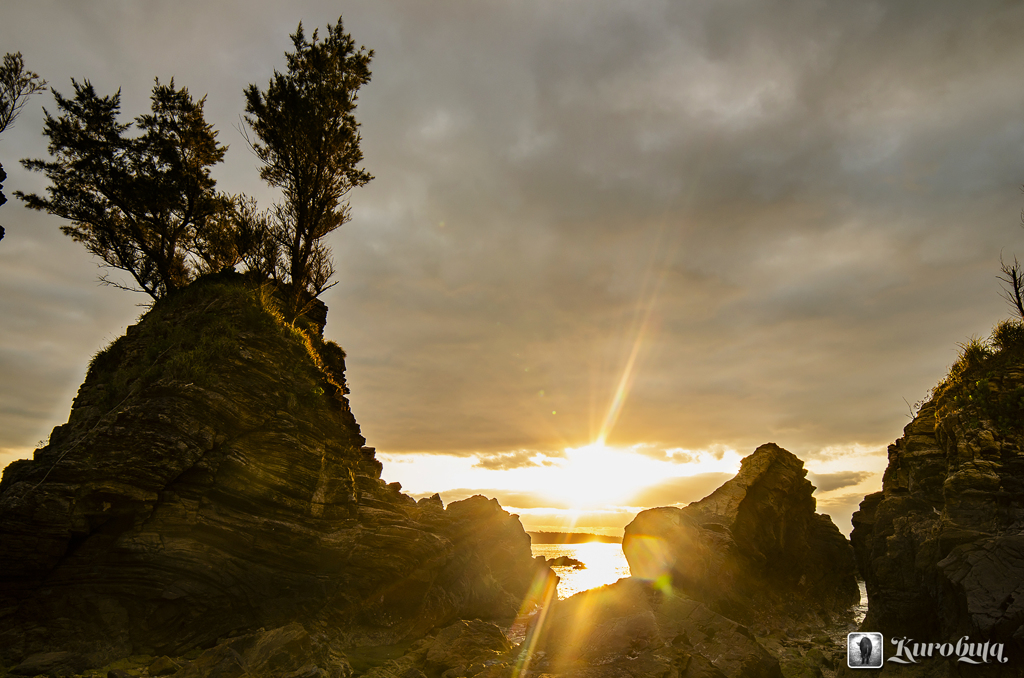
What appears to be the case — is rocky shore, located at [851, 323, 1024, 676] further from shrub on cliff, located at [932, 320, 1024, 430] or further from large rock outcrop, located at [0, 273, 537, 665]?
large rock outcrop, located at [0, 273, 537, 665]

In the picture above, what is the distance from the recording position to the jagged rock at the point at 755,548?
30.5 metres

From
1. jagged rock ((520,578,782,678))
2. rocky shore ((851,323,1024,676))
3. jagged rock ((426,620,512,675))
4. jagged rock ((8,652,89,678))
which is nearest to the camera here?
jagged rock ((8,652,89,678))

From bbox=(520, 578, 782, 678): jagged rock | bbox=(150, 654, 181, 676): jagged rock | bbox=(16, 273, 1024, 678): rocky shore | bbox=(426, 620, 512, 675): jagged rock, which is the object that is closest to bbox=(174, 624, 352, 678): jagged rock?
bbox=(16, 273, 1024, 678): rocky shore

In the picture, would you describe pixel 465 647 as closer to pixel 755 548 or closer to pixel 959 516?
pixel 959 516

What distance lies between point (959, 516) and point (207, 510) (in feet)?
90.8

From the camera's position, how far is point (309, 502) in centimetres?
2000

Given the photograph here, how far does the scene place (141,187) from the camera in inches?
1054

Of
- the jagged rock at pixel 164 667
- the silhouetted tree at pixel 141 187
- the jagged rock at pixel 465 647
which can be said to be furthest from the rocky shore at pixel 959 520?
the silhouetted tree at pixel 141 187

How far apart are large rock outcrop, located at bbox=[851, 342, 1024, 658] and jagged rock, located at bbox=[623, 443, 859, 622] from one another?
8.91 metres

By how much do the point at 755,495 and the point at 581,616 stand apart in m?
18.2

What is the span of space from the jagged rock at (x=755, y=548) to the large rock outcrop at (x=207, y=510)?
15.7 m

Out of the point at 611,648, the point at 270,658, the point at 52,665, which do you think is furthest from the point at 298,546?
the point at 611,648

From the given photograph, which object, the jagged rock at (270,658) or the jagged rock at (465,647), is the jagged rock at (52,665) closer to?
the jagged rock at (270,658)

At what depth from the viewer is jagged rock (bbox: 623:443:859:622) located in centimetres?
3045
